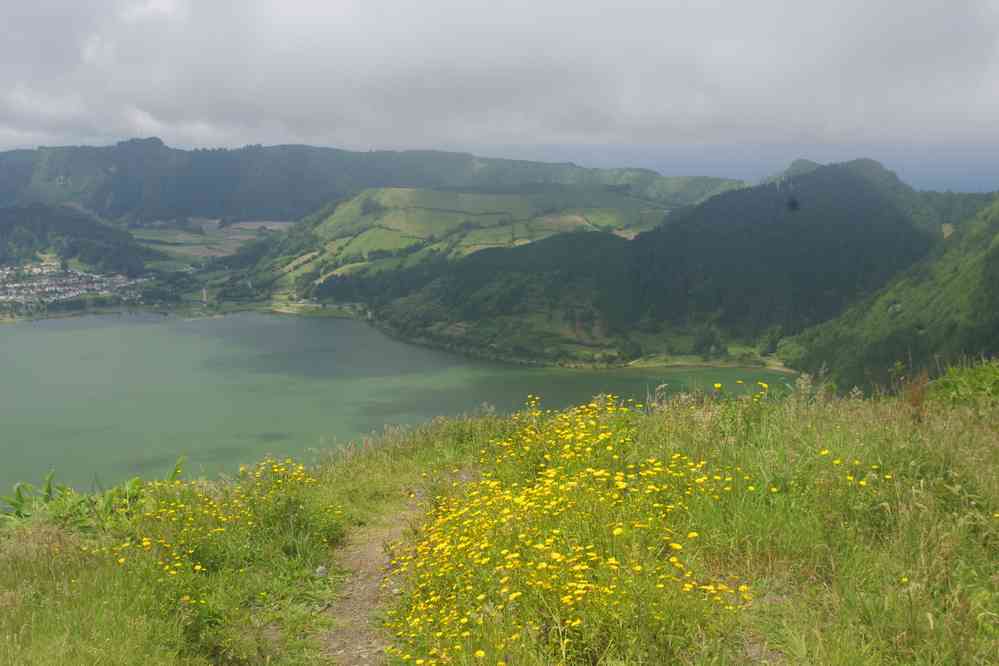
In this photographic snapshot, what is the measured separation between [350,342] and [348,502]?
179741mm

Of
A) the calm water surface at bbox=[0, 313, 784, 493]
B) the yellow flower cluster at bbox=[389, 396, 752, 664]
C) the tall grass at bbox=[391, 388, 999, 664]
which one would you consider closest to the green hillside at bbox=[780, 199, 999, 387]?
the calm water surface at bbox=[0, 313, 784, 493]

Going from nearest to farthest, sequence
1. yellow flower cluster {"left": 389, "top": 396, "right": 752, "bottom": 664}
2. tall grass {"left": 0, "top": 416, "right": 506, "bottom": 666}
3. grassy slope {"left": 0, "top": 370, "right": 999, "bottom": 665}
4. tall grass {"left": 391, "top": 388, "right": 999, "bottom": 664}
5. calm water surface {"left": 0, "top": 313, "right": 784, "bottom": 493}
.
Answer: tall grass {"left": 391, "top": 388, "right": 999, "bottom": 664}
grassy slope {"left": 0, "top": 370, "right": 999, "bottom": 665}
yellow flower cluster {"left": 389, "top": 396, "right": 752, "bottom": 664}
tall grass {"left": 0, "top": 416, "right": 506, "bottom": 666}
calm water surface {"left": 0, "top": 313, "right": 784, "bottom": 493}

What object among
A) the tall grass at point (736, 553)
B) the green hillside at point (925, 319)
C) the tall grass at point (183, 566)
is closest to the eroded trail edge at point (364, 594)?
the tall grass at point (183, 566)

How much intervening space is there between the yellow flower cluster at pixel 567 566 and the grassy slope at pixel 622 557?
3 centimetres

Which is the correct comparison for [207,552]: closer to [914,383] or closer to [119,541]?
[119,541]

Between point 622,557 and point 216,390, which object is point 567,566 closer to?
point 622,557

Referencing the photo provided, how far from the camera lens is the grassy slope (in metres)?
4.63

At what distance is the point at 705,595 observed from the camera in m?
4.88

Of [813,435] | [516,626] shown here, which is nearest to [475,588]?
[516,626]

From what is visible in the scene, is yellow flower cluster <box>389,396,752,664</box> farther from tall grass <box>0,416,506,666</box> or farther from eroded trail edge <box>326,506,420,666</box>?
tall grass <box>0,416,506,666</box>

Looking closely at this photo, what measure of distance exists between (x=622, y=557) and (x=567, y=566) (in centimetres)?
51

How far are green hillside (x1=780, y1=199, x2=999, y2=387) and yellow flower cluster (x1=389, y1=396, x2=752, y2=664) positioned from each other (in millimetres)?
107804

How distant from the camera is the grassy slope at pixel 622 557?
463 centimetres

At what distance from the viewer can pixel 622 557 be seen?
5.50 metres
